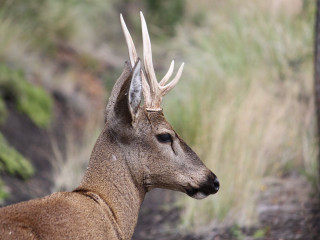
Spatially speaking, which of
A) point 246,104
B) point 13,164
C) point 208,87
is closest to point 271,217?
point 246,104

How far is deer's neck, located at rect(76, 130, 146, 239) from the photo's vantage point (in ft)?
13.1

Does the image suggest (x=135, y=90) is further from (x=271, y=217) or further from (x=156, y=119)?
(x=271, y=217)

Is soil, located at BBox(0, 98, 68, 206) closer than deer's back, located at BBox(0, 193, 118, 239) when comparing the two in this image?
No

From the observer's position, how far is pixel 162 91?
4.35 meters

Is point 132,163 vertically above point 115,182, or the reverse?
point 132,163

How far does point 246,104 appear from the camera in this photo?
27.0 feet

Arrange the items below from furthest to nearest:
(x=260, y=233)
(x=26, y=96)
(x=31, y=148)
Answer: (x=26, y=96), (x=31, y=148), (x=260, y=233)

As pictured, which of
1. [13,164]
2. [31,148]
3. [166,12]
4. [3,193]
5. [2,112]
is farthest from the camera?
[166,12]

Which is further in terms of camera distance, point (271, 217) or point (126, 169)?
point (271, 217)

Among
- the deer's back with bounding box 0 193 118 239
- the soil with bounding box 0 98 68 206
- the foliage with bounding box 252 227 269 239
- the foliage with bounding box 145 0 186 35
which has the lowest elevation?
the soil with bounding box 0 98 68 206

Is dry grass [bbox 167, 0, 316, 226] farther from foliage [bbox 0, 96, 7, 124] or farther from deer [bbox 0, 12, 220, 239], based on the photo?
deer [bbox 0, 12, 220, 239]

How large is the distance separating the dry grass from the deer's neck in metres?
2.82

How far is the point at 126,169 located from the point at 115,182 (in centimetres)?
12

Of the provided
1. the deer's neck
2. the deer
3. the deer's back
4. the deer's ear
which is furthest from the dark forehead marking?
the deer's back
